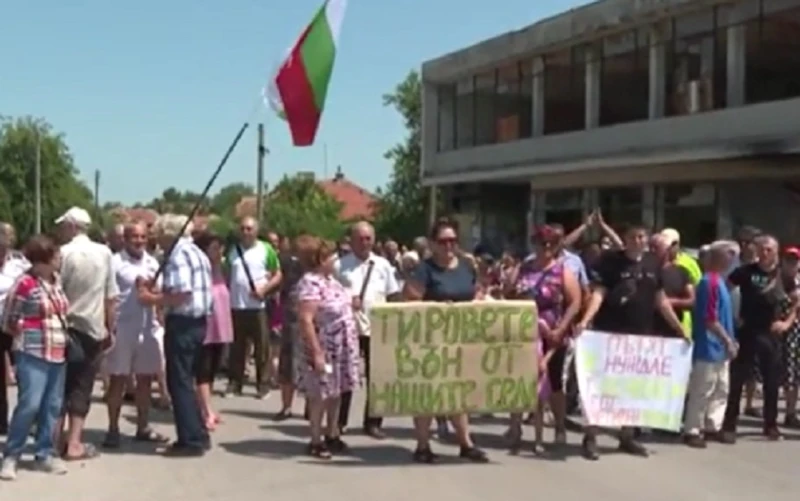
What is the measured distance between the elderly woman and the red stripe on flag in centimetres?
237

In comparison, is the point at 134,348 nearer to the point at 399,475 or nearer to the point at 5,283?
the point at 5,283

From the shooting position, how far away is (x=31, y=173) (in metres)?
66.8

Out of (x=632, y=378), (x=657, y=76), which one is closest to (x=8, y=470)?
(x=632, y=378)

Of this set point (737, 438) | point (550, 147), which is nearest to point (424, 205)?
point (550, 147)

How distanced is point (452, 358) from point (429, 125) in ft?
112

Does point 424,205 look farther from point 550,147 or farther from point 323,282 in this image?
point 323,282

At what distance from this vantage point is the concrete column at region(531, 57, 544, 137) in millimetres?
36500

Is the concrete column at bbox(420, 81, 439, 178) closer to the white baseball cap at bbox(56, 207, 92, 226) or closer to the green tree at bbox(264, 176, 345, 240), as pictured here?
the green tree at bbox(264, 176, 345, 240)

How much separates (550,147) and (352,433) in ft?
82.2

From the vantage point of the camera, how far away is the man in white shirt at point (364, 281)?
35.8ft

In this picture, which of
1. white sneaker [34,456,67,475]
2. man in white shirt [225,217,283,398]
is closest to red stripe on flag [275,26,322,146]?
man in white shirt [225,217,283,398]

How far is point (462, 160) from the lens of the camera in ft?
136

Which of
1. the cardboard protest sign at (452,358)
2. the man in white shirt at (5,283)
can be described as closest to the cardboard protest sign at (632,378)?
the cardboard protest sign at (452,358)

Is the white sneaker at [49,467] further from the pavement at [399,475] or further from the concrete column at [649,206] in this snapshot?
the concrete column at [649,206]
